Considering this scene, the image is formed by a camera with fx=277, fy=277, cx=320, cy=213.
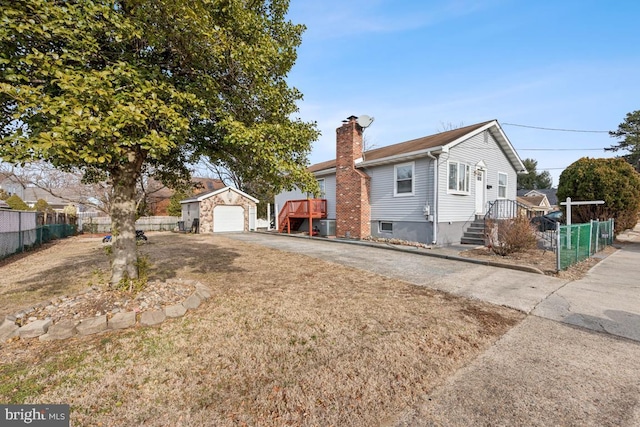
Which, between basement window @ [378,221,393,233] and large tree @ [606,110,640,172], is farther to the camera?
large tree @ [606,110,640,172]

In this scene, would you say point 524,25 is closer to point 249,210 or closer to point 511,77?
point 511,77

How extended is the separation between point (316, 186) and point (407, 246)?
300 inches

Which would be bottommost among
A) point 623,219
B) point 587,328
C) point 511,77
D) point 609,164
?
point 587,328

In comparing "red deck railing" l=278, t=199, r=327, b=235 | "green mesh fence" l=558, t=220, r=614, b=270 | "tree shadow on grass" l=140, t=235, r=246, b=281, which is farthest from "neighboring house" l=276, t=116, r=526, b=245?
"tree shadow on grass" l=140, t=235, r=246, b=281

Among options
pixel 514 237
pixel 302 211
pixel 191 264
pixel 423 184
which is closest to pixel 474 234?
pixel 423 184

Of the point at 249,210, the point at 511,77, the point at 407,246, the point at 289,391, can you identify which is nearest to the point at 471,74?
the point at 511,77

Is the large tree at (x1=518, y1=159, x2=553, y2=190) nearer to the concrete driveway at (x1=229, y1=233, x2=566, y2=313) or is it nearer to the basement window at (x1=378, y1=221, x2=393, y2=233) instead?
the basement window at (x1=378, y1=221, x2=393, y2=233)

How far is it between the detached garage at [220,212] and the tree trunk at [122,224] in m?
17.9

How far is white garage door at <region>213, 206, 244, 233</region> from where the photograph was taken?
73.9ft

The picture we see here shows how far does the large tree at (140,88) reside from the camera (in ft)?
9.37

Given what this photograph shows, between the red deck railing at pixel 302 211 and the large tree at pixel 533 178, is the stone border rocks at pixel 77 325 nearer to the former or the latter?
the red deck railing at pixel 302 211

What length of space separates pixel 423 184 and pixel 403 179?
3.52 ft

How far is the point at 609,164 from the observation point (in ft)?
43.8

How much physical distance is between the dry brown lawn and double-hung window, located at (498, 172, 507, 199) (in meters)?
12.8
